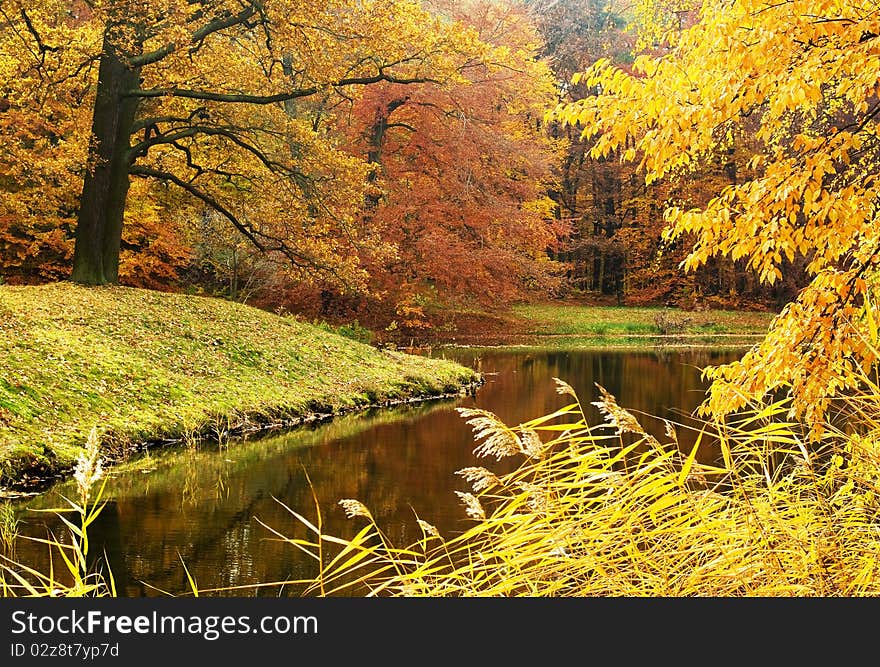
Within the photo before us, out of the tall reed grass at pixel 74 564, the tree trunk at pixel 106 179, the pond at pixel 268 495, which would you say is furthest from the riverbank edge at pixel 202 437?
the tree trunk at pixel 106 179

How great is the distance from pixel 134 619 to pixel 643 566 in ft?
7.01

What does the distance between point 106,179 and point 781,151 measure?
15496mm

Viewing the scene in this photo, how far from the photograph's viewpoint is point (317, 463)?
1123cm

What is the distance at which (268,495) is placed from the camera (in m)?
9.52

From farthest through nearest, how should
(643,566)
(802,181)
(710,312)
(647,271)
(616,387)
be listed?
(647,271)
(710,312)
(616,387)
(802,181)
(643,566)

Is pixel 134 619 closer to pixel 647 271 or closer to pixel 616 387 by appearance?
pixel 616 387

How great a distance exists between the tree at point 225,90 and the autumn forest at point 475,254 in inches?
2.7

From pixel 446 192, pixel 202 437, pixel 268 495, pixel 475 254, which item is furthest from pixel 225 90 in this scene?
pixel 446 192

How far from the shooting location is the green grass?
110ft

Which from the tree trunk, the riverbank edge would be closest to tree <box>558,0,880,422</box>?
the riverbank edge

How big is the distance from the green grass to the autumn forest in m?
0.25

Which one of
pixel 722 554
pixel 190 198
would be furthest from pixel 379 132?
pixel 722 554

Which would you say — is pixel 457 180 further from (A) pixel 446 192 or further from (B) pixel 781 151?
(B) pixel 781 151

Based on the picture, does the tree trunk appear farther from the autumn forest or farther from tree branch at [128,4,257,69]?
tree branch at [128,4,257,69]
